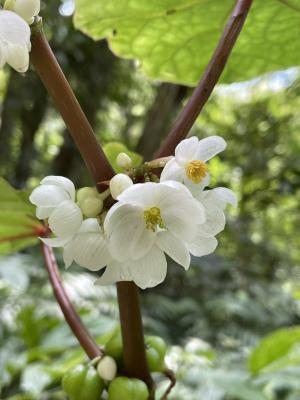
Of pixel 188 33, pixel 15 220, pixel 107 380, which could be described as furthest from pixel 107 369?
pixel 188 33

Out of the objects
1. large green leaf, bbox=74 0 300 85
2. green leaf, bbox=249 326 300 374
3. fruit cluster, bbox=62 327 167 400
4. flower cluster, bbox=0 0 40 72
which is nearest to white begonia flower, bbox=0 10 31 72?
flower cluster, bbox=0 0 40 72

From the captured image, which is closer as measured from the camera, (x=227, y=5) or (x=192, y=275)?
(x=227, y=5)

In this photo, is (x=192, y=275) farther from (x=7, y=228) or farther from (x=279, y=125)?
(x=7, y=228)

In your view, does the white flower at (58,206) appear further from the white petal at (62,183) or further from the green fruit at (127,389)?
the green fruit at (127,389)

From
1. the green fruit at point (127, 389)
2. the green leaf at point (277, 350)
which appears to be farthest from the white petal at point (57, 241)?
the green leaf at point (277, 350)

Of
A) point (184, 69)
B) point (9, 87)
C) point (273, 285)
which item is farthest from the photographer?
point (273, 285)

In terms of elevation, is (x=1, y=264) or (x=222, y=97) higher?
(x=1, y=264)

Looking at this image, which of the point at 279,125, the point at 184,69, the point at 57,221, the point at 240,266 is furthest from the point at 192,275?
the point at 57,221
